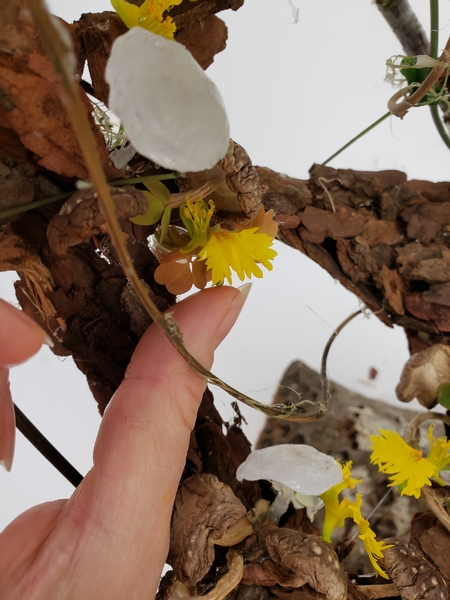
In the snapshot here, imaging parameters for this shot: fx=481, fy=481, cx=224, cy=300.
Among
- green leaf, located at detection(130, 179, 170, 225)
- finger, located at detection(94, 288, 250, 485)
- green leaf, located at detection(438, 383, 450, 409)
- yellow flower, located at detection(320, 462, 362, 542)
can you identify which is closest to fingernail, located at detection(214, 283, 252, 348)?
finger, located at detection(94, 288, 250, 485)

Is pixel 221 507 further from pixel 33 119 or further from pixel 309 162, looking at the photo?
pixel 309 162

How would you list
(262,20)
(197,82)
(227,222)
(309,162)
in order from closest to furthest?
(197,82) < (227,222) < (262,20) < (309,162)

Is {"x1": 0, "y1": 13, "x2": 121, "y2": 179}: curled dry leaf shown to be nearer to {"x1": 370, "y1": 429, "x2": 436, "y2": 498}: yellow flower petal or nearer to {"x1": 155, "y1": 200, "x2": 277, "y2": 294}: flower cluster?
{"x1": 155, "y1": 200, "x2": 277, "y2": 294}: flower cluster

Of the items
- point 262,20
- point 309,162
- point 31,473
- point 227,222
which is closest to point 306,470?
point 227,222

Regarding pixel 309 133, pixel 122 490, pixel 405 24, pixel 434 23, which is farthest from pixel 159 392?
pixel 309 133

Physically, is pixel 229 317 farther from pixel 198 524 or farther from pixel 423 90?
pixel 423 90
